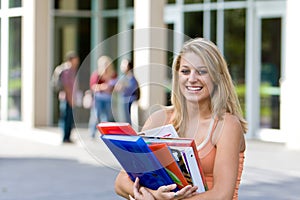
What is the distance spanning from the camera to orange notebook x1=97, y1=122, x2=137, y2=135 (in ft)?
7.34

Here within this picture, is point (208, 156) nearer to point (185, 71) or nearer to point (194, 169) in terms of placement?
point (194, 169)

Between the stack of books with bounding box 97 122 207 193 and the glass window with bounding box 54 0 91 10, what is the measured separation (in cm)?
1764

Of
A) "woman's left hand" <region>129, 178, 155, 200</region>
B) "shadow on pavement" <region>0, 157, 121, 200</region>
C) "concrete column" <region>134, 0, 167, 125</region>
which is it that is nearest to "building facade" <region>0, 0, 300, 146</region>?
"shadow on pavement" <region>0, 157, 121, 200</region>

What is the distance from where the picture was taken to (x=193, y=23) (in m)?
17.2

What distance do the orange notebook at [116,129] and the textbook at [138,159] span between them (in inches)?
0.6

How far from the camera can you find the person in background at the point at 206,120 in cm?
239

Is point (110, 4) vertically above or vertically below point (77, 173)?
above

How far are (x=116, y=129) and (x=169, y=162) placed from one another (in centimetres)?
20

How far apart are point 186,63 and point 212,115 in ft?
0.69

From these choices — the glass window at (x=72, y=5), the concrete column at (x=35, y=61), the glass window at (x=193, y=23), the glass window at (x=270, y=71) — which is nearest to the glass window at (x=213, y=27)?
the glass window at (x=193, y=23)

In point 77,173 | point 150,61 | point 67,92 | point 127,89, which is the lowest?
point 77,173

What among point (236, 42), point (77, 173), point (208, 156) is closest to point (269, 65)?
point (236, 42)

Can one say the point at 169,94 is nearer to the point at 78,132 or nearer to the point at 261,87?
the point at 78,132

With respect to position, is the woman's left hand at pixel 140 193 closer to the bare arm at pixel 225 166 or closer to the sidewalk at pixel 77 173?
the bare arm at pixel 225 166
